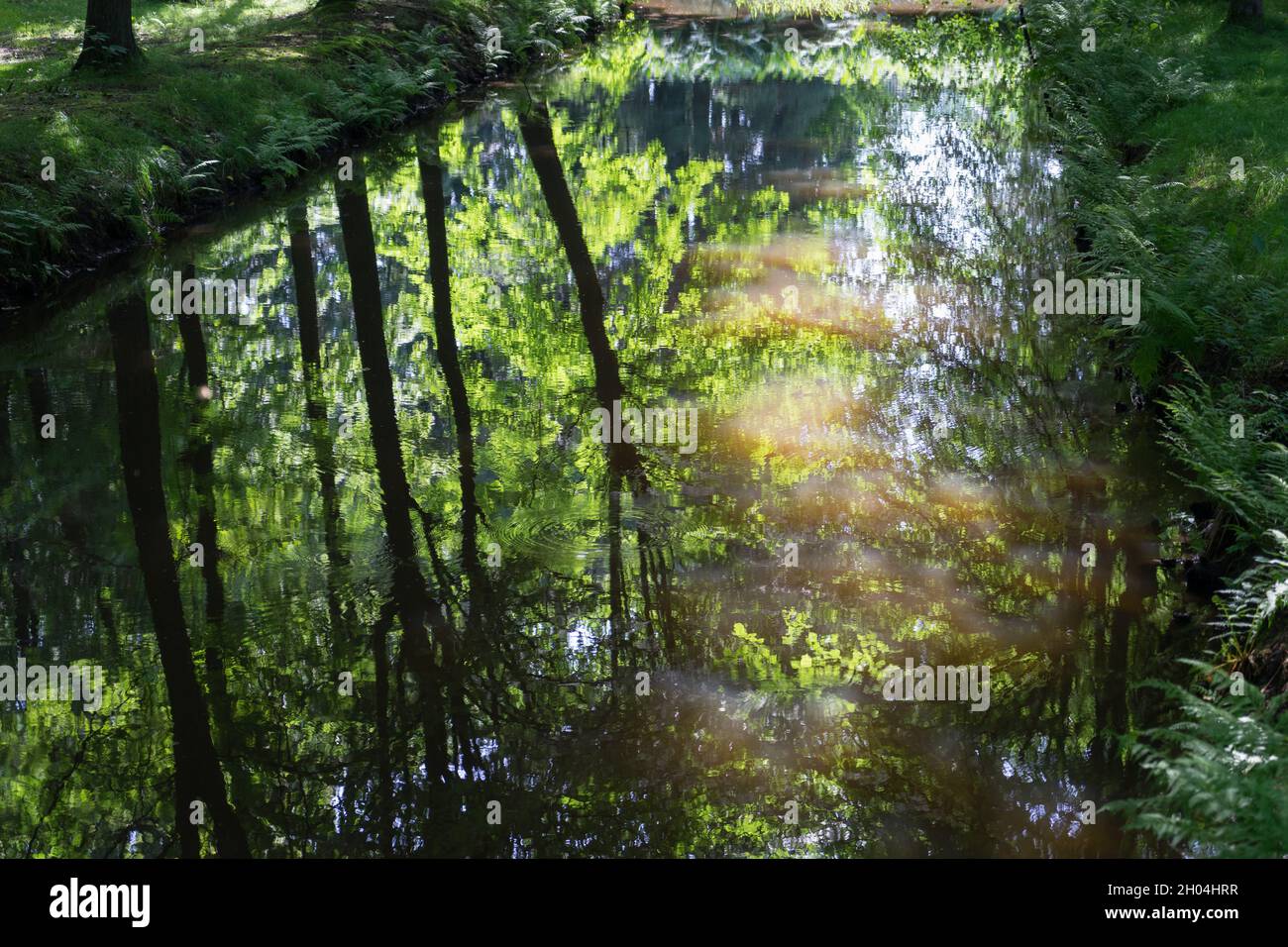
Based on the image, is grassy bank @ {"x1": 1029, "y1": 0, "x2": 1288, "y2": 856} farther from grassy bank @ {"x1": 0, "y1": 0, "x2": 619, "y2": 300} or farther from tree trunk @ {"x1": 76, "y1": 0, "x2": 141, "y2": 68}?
tree trunk @ {"x1": 76, "y1": 0, "x2": 141, "y2": 68}

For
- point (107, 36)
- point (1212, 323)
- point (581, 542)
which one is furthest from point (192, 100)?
point (1212, 323)

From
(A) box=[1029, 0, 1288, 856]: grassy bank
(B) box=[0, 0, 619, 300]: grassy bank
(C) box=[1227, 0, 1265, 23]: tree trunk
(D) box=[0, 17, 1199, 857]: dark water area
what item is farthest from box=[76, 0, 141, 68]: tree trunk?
(C) box=[1227, 0, 1265, 23]: tree trunk

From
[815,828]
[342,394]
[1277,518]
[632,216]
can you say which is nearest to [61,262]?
[342,394]

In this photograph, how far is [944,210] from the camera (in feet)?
48.8

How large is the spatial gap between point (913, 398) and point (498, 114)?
13.9 m

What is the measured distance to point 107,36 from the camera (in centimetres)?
1697

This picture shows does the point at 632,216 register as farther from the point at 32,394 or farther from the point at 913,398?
the point at 32,394

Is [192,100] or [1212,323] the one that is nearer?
[1212,323]

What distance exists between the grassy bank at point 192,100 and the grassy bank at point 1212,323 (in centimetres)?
1067

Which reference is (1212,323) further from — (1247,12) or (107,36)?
(107,36)

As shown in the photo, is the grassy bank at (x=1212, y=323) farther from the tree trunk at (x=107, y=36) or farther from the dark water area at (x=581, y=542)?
the tree trunk at (x=107, y=36)

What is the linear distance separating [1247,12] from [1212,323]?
12905 millimetres

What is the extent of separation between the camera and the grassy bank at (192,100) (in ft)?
44.0

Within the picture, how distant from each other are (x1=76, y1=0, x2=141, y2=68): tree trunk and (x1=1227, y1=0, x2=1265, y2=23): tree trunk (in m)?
16.9
